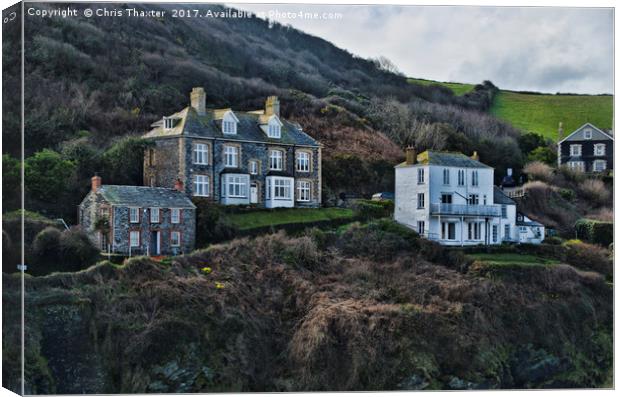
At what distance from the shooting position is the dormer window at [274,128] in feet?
100

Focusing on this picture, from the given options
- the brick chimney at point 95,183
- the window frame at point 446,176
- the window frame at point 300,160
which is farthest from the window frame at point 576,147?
the brick chimney at point 95,183

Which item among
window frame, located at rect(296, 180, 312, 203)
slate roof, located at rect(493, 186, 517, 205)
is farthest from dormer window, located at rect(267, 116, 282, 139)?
slate roof, located at rect(493, 186, 517, 205)

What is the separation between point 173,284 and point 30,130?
4821 mm

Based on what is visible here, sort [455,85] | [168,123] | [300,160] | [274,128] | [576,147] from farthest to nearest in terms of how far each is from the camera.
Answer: [576,147]
[455,85]
[300,160]
[274,128]
[168,123]

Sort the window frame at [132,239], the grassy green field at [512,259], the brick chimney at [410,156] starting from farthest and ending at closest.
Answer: the brick chimney at [410,156]
the grassy green field at [512,259]
the window frame at [132,239]

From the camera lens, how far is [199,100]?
29766 millimetres

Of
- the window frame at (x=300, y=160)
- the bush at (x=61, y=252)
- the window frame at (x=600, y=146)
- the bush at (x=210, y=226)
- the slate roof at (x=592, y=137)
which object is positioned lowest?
the bush at (x=61, y=252)

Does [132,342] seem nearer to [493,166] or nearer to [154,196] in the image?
[154,196]

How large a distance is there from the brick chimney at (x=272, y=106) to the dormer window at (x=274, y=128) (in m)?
0.31

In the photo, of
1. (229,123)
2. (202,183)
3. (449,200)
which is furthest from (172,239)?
(449,200)

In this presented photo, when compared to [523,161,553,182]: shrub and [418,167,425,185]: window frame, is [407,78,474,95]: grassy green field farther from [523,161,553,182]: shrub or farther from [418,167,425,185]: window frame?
[523,161,553,182]: shrub

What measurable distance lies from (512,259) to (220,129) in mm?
8020

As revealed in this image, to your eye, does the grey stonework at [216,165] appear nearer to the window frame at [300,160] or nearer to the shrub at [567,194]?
the window frame at [300,160]

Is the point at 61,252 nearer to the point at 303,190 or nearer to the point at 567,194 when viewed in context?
the point at 303,190
